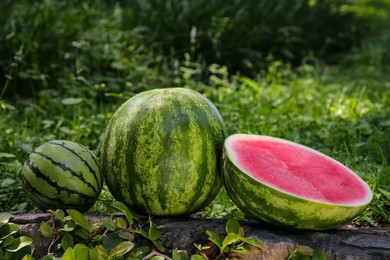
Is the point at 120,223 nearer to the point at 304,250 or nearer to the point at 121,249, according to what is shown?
the point at 121,249

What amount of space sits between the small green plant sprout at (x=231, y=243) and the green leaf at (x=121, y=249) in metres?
0.24

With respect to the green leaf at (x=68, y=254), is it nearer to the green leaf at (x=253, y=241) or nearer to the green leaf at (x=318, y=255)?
the green leaf at (x=253, y=241)

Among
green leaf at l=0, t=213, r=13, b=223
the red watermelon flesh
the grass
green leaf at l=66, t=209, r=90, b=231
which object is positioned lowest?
the grass

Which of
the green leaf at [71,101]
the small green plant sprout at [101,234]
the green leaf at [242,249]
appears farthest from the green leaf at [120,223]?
the green leaf at [71,101]

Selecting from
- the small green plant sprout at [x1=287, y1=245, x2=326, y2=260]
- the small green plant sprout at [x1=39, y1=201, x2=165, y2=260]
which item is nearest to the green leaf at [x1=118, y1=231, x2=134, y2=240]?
the small green plant sprout at [x1=39, y1=201, x2=165, y2=260]

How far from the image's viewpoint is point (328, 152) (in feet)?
12.1

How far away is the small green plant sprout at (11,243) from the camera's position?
2303 millimetres

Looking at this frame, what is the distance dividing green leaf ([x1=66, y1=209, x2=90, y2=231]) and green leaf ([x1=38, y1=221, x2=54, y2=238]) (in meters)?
0.12

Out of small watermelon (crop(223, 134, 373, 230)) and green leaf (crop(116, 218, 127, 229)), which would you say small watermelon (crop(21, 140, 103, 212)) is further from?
small watermelon (crop(223, 134, 373, 230))

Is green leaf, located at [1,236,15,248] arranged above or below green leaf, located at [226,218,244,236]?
below

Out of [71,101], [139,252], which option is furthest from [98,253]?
[71,101]

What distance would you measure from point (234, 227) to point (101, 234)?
1.75 feet

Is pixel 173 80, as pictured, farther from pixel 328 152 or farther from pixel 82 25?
pixel 328 152

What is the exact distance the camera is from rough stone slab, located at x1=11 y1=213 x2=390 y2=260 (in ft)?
→ 7.50
